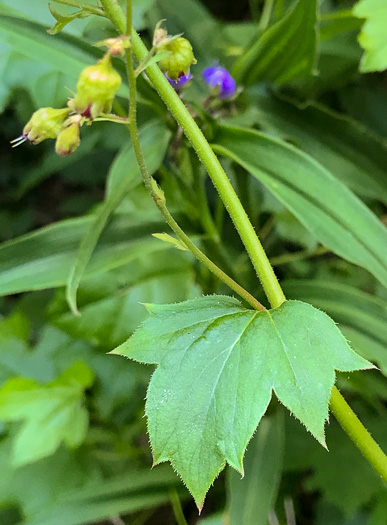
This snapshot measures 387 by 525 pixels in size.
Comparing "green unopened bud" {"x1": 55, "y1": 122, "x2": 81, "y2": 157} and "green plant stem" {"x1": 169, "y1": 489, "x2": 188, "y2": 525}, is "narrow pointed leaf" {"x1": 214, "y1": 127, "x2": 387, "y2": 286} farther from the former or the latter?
"green plant stem" {"x1": 169, "y1": 489, "x2": 188, "y2": 525}

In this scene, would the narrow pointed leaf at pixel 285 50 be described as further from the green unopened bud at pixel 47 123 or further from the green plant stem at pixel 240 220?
the green unopened bud at pixel 47 123

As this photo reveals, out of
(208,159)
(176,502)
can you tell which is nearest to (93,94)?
(208,159)

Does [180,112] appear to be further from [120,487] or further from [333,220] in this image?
[120,487]

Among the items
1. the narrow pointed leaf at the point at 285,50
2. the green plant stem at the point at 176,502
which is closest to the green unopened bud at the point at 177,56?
the narrow pointed leaf at the point at 285,50

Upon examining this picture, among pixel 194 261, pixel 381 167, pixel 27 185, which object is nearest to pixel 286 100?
pixel 381 167

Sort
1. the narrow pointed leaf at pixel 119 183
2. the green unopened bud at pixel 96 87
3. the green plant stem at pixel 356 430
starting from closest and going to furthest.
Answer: the green unopened bud at pixel 96 87 → the green plant stem at pixel 356 430 → the narrow pointed leaf at pixel 119 183
